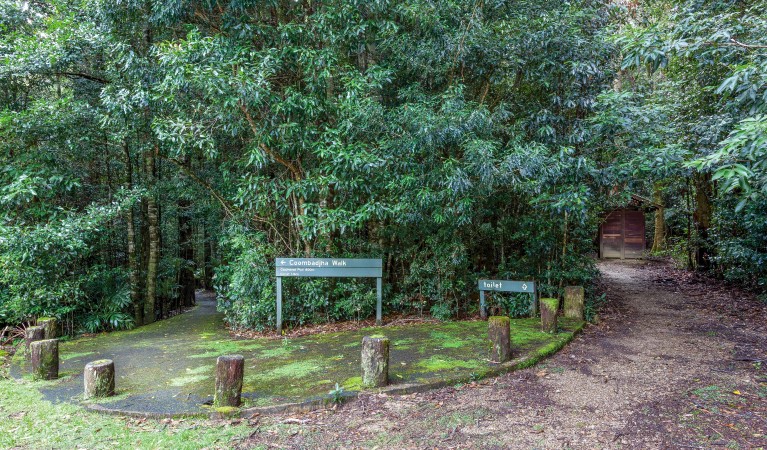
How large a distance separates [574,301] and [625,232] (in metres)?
12.6

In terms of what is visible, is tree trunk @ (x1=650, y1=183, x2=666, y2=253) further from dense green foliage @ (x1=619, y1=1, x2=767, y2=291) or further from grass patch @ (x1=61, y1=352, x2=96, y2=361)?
grass patch @ (x1=61, y1=352, x2=96, y2=361)

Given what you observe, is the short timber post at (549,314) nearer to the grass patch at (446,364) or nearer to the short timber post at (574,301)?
the short timber post at (574,301)

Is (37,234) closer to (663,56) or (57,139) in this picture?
(57,139)

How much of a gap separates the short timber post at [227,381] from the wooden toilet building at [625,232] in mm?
17032

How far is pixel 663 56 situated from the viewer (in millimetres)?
4703

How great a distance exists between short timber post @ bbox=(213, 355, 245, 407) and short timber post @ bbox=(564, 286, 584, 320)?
548 centimetres

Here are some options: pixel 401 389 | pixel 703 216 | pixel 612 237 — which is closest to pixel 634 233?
pixel 612 237

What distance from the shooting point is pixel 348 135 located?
6496mm

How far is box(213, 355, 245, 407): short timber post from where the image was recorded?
3.80 metres

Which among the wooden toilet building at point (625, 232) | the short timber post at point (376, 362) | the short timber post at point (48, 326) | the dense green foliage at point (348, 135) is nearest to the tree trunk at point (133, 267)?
the dense green foliage at point (348, 135)

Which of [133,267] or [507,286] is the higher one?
[133,267]

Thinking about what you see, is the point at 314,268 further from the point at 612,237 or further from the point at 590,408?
the point at 612,237

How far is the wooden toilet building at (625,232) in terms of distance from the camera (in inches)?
691

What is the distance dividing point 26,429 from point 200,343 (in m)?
3.02
